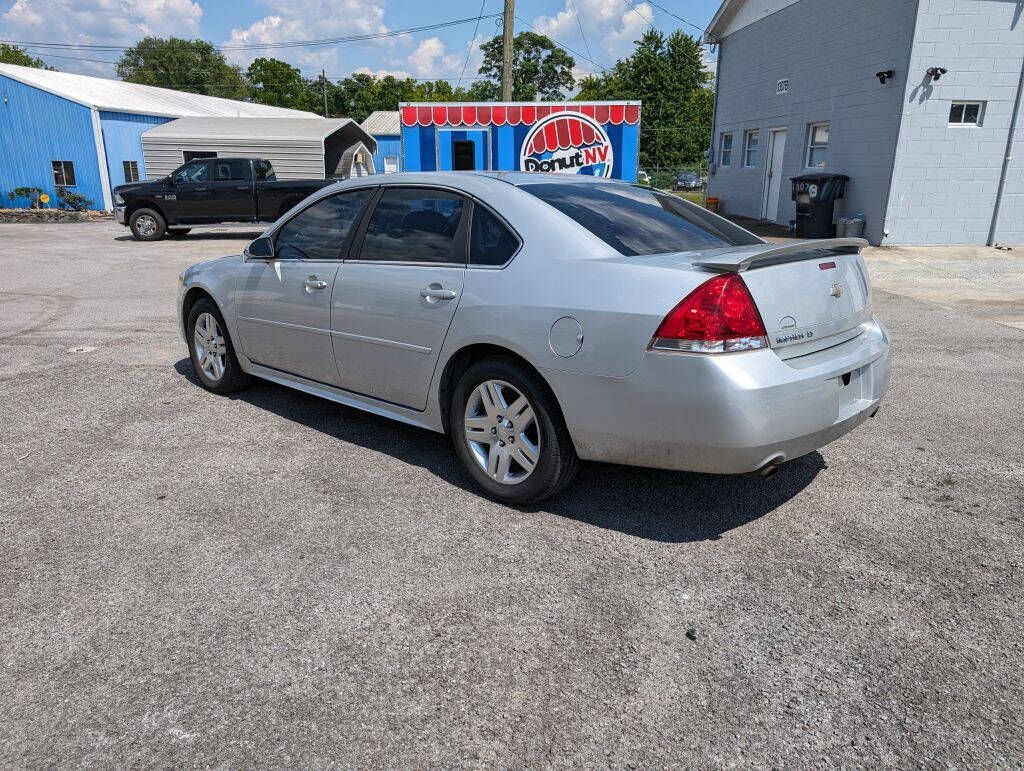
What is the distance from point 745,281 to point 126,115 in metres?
33.3

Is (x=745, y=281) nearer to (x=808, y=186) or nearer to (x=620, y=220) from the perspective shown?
(x=620, y=220)

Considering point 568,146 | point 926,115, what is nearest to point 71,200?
point 568,146

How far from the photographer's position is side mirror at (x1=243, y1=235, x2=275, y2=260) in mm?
4996

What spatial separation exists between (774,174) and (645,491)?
18616 mm

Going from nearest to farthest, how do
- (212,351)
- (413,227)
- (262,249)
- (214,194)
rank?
(413,227)
(262,249)
(212,351)
(214,194)

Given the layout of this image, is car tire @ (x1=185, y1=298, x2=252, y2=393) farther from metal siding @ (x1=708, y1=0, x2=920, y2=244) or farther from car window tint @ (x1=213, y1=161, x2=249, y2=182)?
car window tint @ (x1=213, y1=161, x2=249, y2=182)

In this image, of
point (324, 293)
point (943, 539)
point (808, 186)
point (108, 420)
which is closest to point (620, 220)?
point (324, 293)

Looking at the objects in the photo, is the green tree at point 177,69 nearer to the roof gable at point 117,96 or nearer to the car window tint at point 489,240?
the roof gable at point 117,96

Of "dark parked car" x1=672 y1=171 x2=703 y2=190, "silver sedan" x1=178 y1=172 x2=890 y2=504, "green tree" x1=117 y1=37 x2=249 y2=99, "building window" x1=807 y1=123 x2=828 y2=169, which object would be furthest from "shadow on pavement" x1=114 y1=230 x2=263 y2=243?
"green tree" x1=117 y1=37 x2=249 y2=99

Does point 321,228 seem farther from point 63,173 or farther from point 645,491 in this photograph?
point 63,173

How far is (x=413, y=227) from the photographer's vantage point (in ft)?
13.8

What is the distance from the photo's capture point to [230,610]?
115 inches

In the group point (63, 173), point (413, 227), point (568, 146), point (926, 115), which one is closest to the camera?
point (413, 227)

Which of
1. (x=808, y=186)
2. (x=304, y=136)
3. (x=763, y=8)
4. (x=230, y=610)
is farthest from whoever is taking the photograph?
(x=304, y=136)
